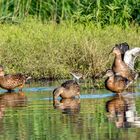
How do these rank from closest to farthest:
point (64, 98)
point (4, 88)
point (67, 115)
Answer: point (67, 115)
point (64, 98)
point (4, 88)

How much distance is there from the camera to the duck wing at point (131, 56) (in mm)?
18547

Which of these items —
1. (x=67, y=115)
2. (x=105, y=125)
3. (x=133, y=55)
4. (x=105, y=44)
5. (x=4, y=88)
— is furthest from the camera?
(x=105, y=44)

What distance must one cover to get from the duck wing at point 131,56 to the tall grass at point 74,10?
3.44 metres

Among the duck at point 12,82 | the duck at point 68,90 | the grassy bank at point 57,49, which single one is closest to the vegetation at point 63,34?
the grassy bank at point 57,49

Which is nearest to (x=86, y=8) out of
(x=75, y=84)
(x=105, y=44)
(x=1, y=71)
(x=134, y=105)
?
(x=105, y=44)

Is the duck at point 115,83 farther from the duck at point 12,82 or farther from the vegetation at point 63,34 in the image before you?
the vegetation at point 63,34

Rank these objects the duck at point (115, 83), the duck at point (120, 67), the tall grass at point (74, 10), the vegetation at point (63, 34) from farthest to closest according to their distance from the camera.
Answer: the tall grass at point (74, 10) < the vegetation at point (63, 34) < the duck at point (120, 67) < the duck at point (115, 83)

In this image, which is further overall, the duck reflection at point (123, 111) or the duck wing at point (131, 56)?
the duck wing at point (131, 56)

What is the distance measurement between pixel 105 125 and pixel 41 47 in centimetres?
788

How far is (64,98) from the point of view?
15.5 m

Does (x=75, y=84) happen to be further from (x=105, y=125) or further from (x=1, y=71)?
(x=105, y=125)

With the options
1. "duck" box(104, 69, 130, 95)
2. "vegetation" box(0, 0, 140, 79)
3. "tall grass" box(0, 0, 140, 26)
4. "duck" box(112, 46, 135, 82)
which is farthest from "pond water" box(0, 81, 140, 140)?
"tall grass" box(0, 0, 140, 26)

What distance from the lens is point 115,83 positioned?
51.8 feet

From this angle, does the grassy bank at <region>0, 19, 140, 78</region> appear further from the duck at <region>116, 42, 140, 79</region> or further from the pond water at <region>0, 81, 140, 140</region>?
the pond water at <region>0, 81, 140, 140</region>
